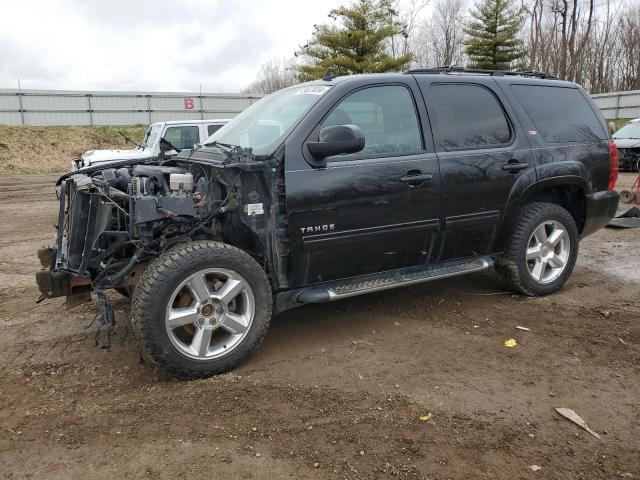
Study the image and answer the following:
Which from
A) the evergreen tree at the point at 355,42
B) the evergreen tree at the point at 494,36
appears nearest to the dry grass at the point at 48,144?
the evergreen tree at the point at 355,42

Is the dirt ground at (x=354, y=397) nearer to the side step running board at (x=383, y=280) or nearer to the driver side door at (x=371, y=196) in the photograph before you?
the side step running board at (x=383, y=280)

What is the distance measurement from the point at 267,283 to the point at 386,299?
1.71 meters

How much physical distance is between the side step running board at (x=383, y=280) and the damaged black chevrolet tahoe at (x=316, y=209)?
1cm

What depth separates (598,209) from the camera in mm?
5238

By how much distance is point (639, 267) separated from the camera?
599 centimetres

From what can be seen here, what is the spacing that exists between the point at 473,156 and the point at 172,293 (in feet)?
8.58

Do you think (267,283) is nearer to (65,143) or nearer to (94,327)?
(94,327)

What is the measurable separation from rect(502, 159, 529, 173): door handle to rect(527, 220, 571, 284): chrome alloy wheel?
590 millimetres

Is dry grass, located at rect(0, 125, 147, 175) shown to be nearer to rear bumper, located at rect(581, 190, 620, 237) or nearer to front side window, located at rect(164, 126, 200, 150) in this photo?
front side window, located at rect(164, 126, 200, 150)

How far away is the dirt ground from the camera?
2625 millimetres

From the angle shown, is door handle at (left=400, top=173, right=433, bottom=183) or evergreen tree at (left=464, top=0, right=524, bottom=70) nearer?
door handle at (left=400, top=173, right=433, bottom=183)

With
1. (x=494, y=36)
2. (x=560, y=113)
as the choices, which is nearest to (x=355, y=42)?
(x=494, y=36)

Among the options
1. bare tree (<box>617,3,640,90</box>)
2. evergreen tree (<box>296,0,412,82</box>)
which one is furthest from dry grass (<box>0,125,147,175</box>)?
bare tree (<box>617,3,640,90</box>)

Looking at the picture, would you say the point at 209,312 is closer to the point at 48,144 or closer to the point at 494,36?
the point at 48,144
